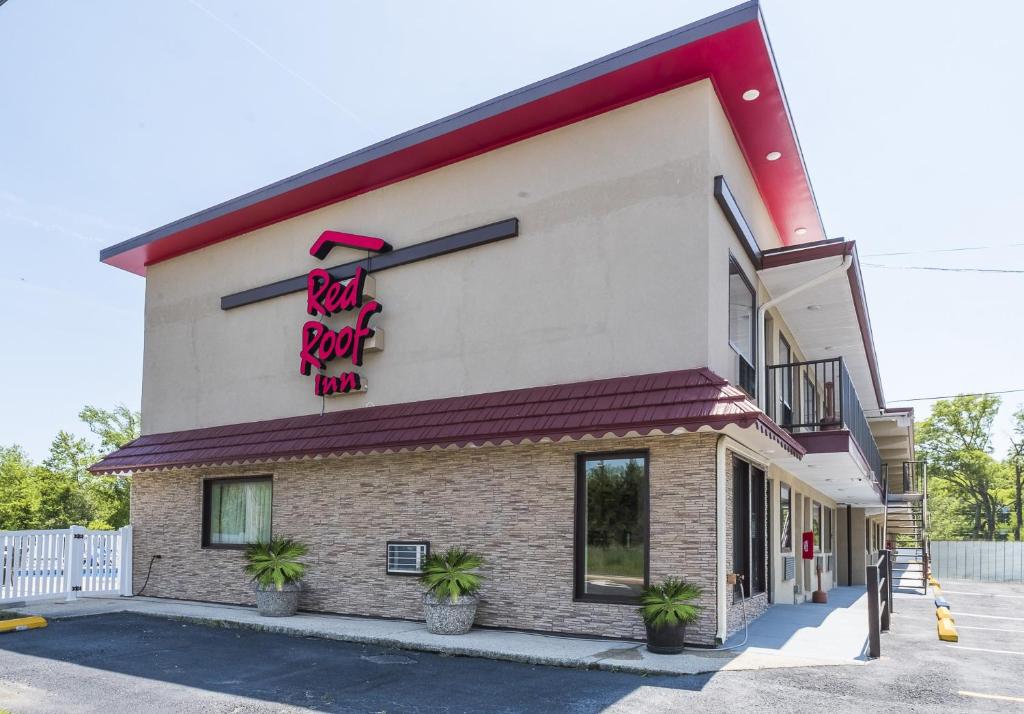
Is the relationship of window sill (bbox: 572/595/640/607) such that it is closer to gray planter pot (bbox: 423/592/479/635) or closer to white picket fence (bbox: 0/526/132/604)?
gray planter pot (bbox: 423/592/479/635)

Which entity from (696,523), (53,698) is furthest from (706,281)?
(53,698)

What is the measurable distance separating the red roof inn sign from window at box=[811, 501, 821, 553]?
1196cm

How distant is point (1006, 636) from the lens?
43.1ft

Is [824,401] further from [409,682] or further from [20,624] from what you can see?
[20,624]

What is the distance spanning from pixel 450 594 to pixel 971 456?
65.0 metres

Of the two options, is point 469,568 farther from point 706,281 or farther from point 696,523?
point 706,281

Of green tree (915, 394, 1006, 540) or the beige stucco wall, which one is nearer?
the beige stucco wall

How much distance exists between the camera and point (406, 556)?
1328 cm

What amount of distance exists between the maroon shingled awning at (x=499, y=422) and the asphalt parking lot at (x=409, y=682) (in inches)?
116

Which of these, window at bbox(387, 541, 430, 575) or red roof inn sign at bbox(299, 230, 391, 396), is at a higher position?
red roof inn sign at bbox(299, 230, 391, 396)

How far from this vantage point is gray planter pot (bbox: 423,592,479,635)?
11367 mm

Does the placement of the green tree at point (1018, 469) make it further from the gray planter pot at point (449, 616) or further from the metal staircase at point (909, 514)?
the gray planter pot at point (449, 616)

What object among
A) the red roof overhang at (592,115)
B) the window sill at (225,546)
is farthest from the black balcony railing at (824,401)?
the window sill at (225,546)

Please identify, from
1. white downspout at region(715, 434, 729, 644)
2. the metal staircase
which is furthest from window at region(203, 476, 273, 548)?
the metal staircase
